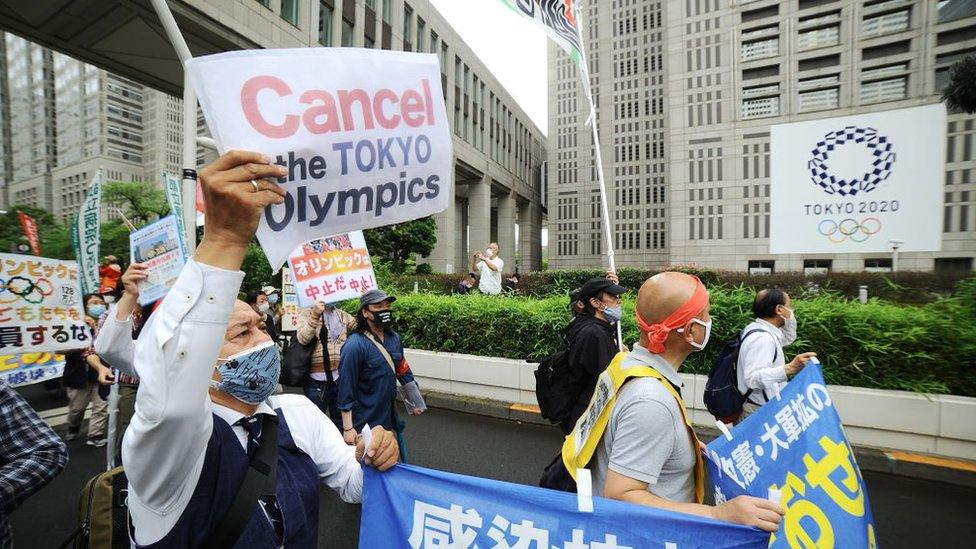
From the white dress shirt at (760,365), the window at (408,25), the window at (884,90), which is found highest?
the window at (408,25)

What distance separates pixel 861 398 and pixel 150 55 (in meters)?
19.6

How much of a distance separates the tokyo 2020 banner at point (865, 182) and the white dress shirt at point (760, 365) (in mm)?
3939

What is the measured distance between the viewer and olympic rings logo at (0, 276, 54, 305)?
4266 mm

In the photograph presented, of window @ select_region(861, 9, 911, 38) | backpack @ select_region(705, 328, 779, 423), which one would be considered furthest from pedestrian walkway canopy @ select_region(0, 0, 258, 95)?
window @ select_region(861, 9, 911, 38)

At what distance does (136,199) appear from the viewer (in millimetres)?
41219

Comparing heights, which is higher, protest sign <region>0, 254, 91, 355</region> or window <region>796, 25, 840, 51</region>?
window <region>796, 25, 840, 51</region>

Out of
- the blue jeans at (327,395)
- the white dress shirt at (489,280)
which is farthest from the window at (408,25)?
the blue jeans at (327,395)

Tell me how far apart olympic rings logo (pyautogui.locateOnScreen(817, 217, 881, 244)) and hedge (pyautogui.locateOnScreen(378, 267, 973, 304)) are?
619 centimetres

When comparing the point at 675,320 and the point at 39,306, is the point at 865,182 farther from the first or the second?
the point at 39,306

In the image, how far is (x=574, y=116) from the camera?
86.6 meters

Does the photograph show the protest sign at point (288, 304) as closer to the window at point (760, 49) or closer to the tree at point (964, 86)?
the tree at point (964, 86)

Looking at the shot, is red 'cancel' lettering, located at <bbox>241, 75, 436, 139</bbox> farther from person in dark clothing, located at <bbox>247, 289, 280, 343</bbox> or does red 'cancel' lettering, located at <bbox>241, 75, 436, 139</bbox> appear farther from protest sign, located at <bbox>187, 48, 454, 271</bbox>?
person in dark clothing, located at <bbox>247, 289, 280, 343</bbox>

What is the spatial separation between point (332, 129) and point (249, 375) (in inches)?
35.6

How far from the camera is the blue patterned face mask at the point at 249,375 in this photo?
1509 mm
